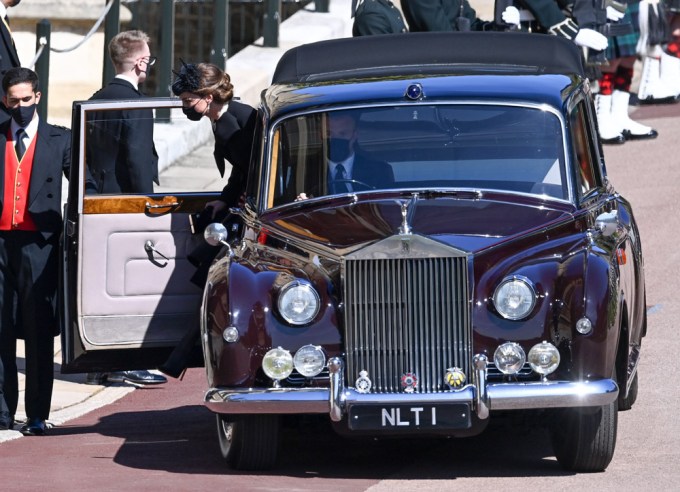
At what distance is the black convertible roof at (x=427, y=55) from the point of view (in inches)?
383

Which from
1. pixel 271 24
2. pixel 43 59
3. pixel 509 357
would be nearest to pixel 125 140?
pixel 509 357

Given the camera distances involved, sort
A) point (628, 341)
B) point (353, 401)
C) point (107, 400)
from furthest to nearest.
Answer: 1. point (107, 400)
2. point (628, 341)
3. point (353, 401)

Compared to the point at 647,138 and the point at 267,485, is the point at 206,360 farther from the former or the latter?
the point at 647,138

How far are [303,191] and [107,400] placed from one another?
2488 mm

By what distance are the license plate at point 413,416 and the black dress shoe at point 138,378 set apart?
142 inches

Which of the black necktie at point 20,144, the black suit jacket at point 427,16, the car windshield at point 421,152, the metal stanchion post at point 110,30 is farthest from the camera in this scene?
the metal stanchion post at point 110,30

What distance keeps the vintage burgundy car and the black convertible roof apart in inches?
4.2

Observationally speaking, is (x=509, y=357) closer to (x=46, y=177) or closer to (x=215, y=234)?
(x=215, y=234)

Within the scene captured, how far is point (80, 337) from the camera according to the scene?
939cm

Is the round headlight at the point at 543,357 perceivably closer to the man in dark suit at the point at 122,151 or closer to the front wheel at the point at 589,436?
the front wheel at the point at 589,436

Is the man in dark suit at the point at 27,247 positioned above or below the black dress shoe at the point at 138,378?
above

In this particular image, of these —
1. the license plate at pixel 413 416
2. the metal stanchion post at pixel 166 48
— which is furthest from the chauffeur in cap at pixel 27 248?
the metal stanchion post at pixel 166 48

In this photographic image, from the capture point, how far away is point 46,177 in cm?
971

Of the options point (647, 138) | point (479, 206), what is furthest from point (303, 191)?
point (647, 138)
